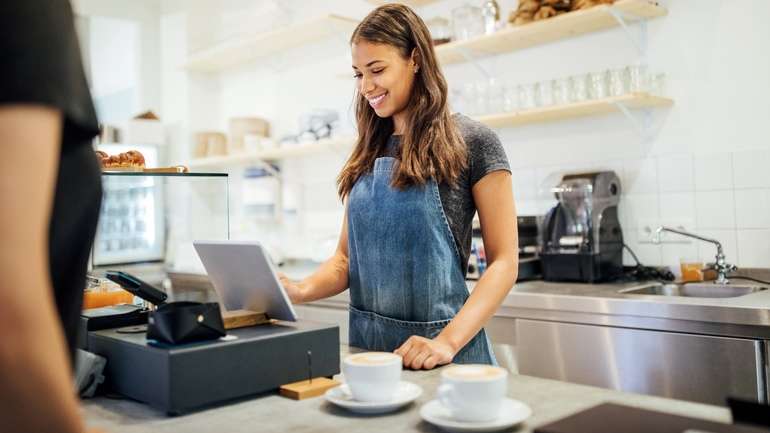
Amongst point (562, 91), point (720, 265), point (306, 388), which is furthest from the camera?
point (562, 91)

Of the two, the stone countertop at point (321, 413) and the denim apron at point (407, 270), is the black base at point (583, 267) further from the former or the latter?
the stone countertop at point (321, 413)

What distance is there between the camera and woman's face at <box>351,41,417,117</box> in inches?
70.5

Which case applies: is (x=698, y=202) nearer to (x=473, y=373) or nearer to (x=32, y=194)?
(x=473, y=373)

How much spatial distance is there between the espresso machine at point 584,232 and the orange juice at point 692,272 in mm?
277

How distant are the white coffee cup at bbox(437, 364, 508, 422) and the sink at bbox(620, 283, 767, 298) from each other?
173cm

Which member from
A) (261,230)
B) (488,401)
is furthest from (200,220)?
(488,401)

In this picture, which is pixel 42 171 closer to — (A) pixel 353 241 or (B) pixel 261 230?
(A) pixel 353 241

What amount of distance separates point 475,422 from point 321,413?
0.88 ft

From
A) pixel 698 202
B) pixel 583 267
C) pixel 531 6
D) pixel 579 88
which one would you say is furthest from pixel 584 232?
pixel 531 6

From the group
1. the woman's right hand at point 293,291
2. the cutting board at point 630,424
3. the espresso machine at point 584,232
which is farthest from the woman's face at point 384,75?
the espresso machine at point 584,232

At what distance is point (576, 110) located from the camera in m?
2.97

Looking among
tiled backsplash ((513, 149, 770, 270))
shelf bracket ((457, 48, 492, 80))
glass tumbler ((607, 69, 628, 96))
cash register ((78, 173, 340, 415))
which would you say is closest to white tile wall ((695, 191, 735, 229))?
tiled backsplash ((513, 149, 770, 270))

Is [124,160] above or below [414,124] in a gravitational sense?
below

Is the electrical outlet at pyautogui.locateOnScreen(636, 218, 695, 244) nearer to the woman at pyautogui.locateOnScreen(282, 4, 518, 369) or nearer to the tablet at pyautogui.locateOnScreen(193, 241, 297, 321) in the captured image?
the woman at pyautogui.locateOnScreen(282, 4, 518, 369)
